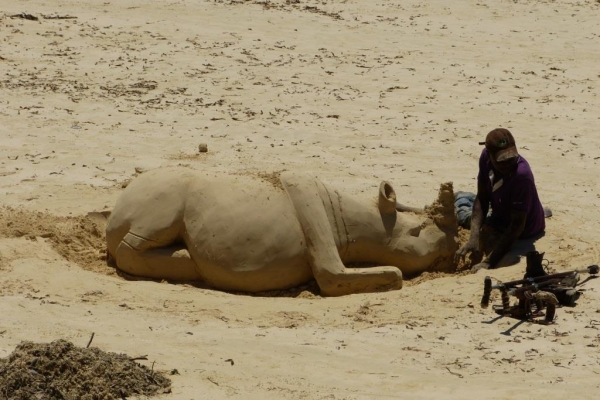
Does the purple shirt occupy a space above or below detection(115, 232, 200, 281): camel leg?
above

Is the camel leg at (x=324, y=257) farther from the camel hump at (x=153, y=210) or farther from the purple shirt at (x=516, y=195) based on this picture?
the purple shirt at (x=516, y=195)

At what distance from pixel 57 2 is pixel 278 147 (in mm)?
6008

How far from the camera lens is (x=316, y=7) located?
16.9 meters

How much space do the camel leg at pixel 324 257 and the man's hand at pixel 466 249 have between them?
558mm

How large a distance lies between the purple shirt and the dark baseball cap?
0.17 meters

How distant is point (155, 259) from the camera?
340 inches

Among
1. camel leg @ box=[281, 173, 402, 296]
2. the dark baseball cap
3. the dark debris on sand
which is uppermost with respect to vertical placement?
the dark baseball cap

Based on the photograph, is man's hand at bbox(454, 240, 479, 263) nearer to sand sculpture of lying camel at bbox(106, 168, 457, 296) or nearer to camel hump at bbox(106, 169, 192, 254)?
sand sculpture of lying camel at bbox(106, 168, 457, 296)

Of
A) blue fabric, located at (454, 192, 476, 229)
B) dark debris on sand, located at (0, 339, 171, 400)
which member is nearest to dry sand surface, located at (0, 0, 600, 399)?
dark debris on sand, located at (0, 339, 171, 400)

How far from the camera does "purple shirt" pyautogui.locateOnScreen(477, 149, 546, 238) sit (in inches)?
356

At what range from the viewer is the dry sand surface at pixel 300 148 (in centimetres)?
725

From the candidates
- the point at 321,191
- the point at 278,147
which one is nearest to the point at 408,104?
the point at 278,147

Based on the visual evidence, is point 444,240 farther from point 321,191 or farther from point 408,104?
point 408,104

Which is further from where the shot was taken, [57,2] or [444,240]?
[57,2]
